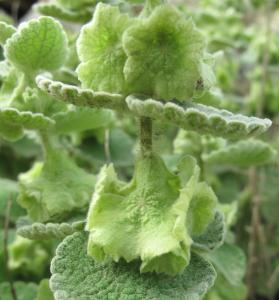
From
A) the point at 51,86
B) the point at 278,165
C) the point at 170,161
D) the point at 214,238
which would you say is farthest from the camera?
the point at 278,165

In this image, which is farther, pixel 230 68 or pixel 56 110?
pixel 230 68

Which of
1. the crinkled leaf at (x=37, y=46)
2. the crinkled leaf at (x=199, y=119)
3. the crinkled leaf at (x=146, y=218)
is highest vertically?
the crinkled leaf at (x=199, y=119)

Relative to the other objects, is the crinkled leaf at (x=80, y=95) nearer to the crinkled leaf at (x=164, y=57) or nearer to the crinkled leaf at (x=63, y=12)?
the crinkled leaf at (x=164, y=57)

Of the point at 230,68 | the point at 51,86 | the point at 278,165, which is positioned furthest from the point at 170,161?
the point at 230,68

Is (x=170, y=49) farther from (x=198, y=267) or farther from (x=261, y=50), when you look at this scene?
(x=261, y=50)

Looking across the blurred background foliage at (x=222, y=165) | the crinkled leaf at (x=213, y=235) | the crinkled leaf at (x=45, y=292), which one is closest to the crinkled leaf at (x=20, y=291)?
the blurred background foliage at (x=222, y=165)
